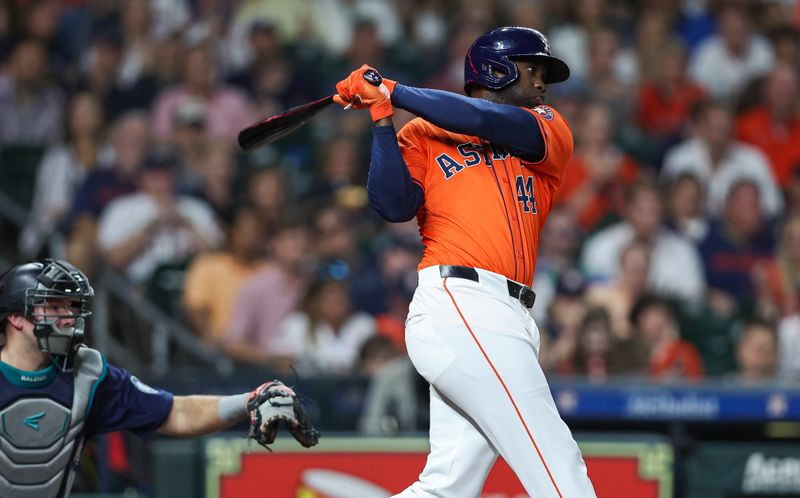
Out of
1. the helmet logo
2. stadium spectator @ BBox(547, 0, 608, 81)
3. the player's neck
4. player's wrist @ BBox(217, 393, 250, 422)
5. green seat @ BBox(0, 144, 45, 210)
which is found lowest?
player's wrist @ BBox(217, 393, 250, 422)

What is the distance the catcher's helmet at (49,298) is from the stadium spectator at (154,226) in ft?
14.5

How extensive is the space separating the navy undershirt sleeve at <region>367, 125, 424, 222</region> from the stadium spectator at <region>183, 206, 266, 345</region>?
4309 mm

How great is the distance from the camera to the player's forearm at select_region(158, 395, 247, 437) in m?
4.06

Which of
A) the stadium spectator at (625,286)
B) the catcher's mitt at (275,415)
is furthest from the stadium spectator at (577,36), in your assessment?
the catcher's mitt at (275,415)

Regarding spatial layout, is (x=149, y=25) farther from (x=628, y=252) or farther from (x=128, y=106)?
(x=628, y=252)

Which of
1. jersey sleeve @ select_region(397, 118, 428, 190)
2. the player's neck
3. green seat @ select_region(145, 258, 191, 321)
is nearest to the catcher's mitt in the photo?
the player's neck

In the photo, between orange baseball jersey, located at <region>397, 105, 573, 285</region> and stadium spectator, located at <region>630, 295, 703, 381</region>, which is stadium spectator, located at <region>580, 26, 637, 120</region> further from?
orange baseball jersey, located at <region>397, 105, 573, 285</region>

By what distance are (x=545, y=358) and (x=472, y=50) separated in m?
3.69

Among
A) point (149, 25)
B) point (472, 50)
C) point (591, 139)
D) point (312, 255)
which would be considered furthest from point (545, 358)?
point (149, 25)

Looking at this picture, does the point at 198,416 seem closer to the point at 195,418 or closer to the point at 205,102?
the point at 195,418

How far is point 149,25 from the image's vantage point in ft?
→ 32.9

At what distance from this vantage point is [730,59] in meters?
10.5

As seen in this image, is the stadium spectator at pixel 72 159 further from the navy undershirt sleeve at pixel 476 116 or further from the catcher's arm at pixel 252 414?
the navy undershirt sleeve at pixel 476 116

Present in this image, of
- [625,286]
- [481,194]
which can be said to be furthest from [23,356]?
[625,286]
